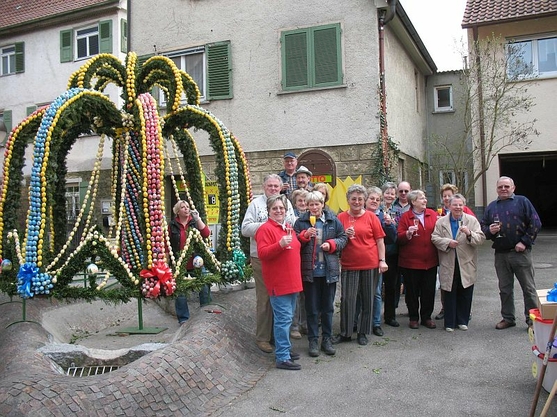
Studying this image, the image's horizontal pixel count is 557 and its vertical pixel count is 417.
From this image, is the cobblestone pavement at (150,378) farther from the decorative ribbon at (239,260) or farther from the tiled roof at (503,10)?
the tiled roof at (503,10)

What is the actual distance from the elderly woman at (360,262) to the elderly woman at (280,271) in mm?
941

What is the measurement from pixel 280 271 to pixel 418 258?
219cm

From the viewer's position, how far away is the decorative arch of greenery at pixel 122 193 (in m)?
5.68

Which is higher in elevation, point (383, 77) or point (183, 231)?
point (383, 77)

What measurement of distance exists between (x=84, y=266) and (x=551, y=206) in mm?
23003

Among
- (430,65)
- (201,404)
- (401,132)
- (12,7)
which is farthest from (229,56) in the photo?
(12,7)

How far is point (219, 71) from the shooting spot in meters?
13.7

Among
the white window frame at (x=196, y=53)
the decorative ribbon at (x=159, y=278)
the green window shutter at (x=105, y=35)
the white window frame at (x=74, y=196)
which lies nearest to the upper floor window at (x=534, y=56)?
the white window frame at (x=196, y=53)

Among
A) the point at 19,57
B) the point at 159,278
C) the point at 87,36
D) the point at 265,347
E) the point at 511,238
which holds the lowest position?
the point at 265,347

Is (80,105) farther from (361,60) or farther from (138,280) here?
(361,60)

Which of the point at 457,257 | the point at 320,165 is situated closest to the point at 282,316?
the point at 457,257

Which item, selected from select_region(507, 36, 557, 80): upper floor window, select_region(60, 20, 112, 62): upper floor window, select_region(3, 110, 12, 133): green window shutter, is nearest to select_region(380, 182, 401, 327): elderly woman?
select_region(507, 36, 557, 80): upper floor window

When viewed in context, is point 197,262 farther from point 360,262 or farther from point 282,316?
point 360,262

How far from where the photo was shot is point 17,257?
5.82 m
